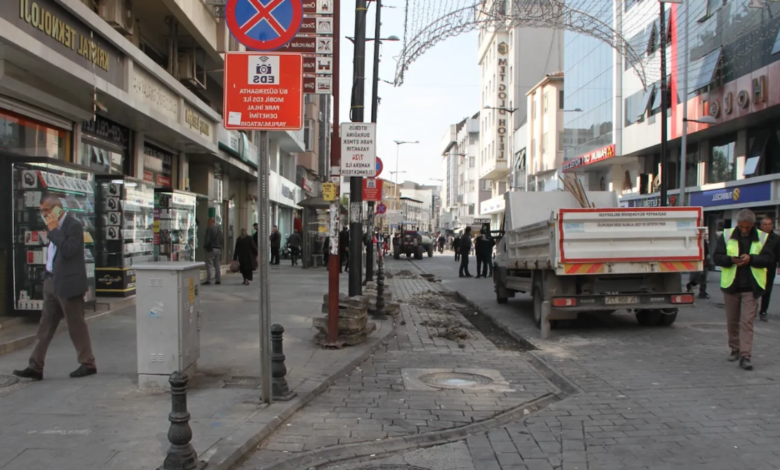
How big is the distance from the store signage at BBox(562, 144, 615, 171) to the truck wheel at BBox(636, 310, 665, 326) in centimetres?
2129

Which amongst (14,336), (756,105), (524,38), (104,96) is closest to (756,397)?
(14,336)

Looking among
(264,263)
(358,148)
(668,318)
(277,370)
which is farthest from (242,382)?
(668,318)

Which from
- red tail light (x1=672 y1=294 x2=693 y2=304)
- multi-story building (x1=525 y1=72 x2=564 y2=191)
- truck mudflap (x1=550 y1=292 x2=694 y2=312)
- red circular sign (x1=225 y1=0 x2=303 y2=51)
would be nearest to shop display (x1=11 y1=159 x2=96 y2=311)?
red circular sign (x1=225 y1=0 x2=303 y2=51)

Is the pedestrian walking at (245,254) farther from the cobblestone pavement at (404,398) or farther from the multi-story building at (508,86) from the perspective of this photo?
the multi-story building at (508,86)

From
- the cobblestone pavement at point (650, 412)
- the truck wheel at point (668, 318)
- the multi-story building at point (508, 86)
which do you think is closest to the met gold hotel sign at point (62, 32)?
the cobblestone pavement at point (650, 412)

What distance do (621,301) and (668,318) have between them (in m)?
1.35

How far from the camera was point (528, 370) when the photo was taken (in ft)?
23.6

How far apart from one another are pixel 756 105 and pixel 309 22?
14.8 meters

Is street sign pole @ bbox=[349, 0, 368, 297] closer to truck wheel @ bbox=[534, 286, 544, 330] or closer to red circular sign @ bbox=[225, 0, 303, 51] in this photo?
truck wheel @ bbox=[534, 286, 544, 330]

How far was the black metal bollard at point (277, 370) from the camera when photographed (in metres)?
5.34

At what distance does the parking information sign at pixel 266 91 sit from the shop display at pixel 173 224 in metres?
8.92

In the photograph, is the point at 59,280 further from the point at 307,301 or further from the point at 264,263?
the point at 307,301

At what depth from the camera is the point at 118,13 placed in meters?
11.3

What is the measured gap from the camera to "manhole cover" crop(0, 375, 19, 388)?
561 cm
